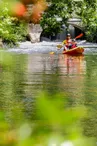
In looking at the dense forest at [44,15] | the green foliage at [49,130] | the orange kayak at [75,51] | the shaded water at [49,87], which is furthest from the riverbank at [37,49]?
the green foliage at [49,130]

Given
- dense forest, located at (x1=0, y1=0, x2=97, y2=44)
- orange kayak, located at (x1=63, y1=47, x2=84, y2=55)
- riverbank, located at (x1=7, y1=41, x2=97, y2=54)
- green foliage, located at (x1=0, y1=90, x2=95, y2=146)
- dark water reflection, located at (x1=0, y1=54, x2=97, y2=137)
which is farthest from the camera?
riverbank, located at (x1=7, y1=41, x2=97, y2=54)

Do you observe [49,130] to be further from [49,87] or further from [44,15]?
[49,87]

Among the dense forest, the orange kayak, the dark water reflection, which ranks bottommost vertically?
the orange kayak

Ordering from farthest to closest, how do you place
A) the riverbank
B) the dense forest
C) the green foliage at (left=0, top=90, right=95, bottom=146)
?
1. the riverbank
2. the dense forest
3. the green foliage at (left=0, top=90, right=95, bottom=146)

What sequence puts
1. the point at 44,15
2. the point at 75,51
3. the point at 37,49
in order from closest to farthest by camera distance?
the point at 44,15 → the point at 75,51 → the point at 37,49

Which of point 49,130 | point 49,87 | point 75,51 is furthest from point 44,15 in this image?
point 75,51

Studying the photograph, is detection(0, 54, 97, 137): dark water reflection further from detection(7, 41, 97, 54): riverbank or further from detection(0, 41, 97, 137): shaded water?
detection(7, 41, 97, 54): riverbank

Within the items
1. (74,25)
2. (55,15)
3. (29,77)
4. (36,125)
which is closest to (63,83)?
(29,77)

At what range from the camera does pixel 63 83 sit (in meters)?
15.1

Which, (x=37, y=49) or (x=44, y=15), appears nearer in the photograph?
(x=44, y=15)

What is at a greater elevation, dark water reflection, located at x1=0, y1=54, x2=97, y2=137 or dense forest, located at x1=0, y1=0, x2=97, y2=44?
dense forest, located at x1=0, y1=0, x2=97, y2=44

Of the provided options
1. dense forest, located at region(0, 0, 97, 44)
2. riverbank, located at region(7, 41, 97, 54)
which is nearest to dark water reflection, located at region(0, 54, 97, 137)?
dense forest, located at region(0, 0, 97, 44)

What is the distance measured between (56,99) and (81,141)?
0.34 ft

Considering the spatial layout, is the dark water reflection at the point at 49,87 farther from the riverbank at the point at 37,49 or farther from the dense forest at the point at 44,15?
the riverbank at the point at 37,49
